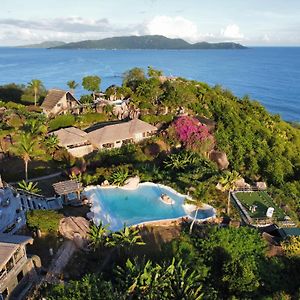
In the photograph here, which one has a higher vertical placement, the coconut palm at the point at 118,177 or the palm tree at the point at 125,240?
the coconut palm at the point at 118,177

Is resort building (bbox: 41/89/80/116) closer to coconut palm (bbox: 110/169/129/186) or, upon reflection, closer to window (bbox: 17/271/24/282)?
coconut palm (bbox: 110/169/129/186)

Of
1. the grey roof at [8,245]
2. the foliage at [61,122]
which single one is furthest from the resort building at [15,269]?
the foliage at [61,122]

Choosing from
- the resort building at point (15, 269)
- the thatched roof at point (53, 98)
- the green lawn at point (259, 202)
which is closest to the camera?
the resort building at point (15, 269)

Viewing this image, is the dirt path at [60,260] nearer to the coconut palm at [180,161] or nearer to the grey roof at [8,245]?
the grey roof at [8,245]

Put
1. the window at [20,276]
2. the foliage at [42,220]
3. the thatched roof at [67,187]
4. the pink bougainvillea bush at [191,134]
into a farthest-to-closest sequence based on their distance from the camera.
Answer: the pink bougainvillea bush at [191,134]
the thatched roof at [67,187]
the foliage at [42,220]
the window at [20,276]

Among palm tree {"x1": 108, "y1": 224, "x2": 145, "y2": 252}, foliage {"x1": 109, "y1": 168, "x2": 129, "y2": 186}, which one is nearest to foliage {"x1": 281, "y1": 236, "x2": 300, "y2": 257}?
palm tree {"x1": 108, "y1": 224, "x2": 145, "y2": 252}

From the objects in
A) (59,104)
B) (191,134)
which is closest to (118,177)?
(191,134)
